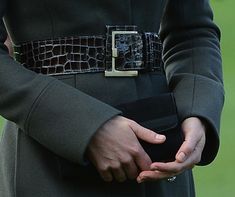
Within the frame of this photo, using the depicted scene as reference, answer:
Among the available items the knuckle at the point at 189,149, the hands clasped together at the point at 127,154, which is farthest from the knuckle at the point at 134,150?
the knuckle at the point at 189,149

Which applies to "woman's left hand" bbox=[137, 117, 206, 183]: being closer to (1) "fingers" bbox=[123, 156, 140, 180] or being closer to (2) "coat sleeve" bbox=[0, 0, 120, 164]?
(1) "fingers" bbox=[123, 156, 140, 180]

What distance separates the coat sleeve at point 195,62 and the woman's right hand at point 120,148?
0.18 metres

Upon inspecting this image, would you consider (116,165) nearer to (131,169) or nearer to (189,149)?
(131,169)

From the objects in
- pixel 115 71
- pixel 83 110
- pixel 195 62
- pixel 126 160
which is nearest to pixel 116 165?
pixel 126 160

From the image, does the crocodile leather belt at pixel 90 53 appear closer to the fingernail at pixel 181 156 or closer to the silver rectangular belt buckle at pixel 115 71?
the silver rectangular belt buckle at pixel 115 71

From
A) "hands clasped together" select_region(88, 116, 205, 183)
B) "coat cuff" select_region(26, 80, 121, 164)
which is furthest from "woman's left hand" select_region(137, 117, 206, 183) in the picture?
"coat cuff" select_region(26, 80, 121, 164)

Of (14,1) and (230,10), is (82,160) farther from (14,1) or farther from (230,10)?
(230,10)

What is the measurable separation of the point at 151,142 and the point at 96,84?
0.63 ft

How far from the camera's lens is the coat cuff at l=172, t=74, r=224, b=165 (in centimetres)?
179

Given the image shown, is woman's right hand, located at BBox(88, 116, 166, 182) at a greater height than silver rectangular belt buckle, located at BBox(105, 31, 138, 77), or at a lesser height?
lesser

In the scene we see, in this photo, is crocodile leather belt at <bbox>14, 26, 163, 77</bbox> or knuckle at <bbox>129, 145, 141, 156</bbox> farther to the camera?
crocodile leather belt at <bbox>14, 26, 163, 77</bbox>

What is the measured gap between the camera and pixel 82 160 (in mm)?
1632

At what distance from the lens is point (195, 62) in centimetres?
195

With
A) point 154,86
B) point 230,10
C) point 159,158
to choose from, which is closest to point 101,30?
point 154,86
